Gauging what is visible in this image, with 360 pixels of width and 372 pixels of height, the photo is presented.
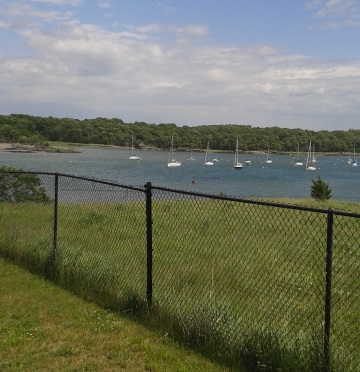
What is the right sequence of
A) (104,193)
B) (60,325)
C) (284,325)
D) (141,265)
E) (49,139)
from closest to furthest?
(284,325) → (60,325) → (141,265) → (104,193) → (49,139)

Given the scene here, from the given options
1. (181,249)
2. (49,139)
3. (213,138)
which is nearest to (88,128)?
(49,139)

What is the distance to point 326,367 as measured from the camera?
13.3 ft

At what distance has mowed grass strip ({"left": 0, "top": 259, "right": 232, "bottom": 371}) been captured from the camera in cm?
455

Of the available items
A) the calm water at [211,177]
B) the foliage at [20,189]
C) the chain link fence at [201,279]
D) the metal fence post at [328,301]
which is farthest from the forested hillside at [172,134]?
the metal fence post at [328,301]

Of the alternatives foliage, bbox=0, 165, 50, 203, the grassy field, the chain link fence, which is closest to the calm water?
foliage, bbox=0, 165, 50, 203

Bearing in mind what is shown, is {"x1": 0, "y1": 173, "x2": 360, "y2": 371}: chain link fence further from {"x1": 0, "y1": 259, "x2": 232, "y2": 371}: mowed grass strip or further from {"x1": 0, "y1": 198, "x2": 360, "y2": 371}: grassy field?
{"x1": 0, "y1": 259, "x2": 232, "y2": 371}: mowed grass strip

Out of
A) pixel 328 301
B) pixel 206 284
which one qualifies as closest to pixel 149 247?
pixel 206 284

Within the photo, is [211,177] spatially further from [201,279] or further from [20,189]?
[201,279]

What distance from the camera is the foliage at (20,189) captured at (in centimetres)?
1239

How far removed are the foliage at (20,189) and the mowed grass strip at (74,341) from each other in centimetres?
603

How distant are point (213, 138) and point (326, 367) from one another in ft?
532

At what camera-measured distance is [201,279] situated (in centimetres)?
746

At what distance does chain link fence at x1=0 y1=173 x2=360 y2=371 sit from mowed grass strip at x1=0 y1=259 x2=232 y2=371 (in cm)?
27

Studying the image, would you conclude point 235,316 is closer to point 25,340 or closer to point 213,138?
point 25,340
